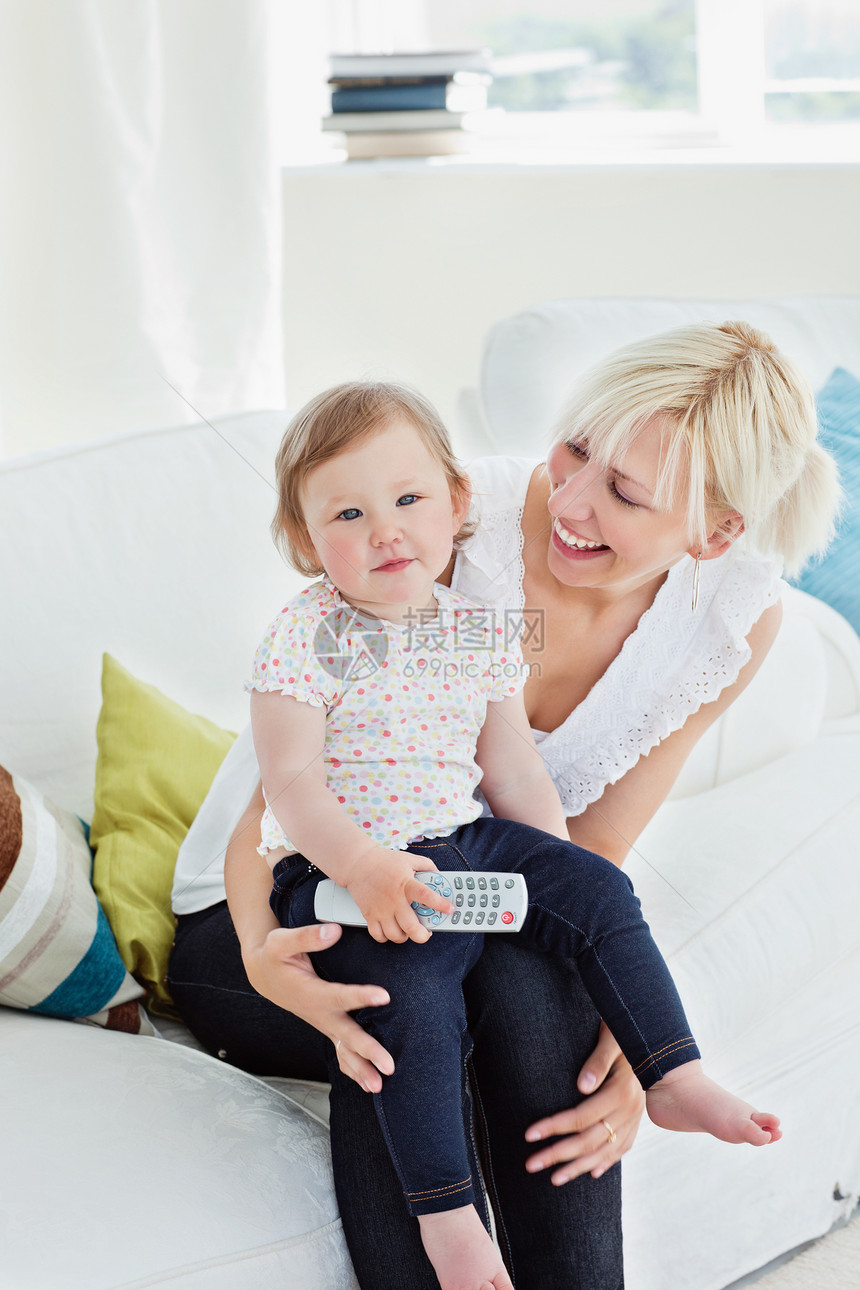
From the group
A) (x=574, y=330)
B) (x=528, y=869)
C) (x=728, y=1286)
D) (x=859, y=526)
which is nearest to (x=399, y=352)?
(x=574, y=330)

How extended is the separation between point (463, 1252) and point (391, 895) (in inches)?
10.0

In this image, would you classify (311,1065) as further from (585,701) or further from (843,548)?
(843,548)

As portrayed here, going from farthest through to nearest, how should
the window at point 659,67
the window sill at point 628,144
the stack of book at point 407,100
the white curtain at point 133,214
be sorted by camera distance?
the window at point 659,67
the window sill at point 628,144
the stack of book at point 407,100
the white curtain at point 133,214

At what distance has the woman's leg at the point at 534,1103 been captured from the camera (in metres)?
0.90

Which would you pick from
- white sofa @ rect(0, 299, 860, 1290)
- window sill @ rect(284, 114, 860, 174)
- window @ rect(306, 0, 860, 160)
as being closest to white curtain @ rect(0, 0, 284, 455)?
window sill @ rect(284, 114, 860, 174)

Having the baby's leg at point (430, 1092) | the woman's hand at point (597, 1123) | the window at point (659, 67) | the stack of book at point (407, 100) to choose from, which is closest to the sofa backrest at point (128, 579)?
the baby's leg at point (430, 1092)

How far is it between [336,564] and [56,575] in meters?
0.47

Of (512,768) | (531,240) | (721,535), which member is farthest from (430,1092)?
(531,240)

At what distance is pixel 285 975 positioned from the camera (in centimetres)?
92

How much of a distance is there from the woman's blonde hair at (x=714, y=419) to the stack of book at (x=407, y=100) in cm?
130

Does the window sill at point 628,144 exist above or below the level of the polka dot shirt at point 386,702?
above

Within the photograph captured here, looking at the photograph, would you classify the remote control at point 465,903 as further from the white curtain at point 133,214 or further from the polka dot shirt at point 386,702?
the white curtain at point 133,214

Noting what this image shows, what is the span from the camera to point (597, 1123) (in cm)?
93

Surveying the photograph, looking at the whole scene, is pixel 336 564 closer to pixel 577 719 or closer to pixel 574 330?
pixel 577 719
